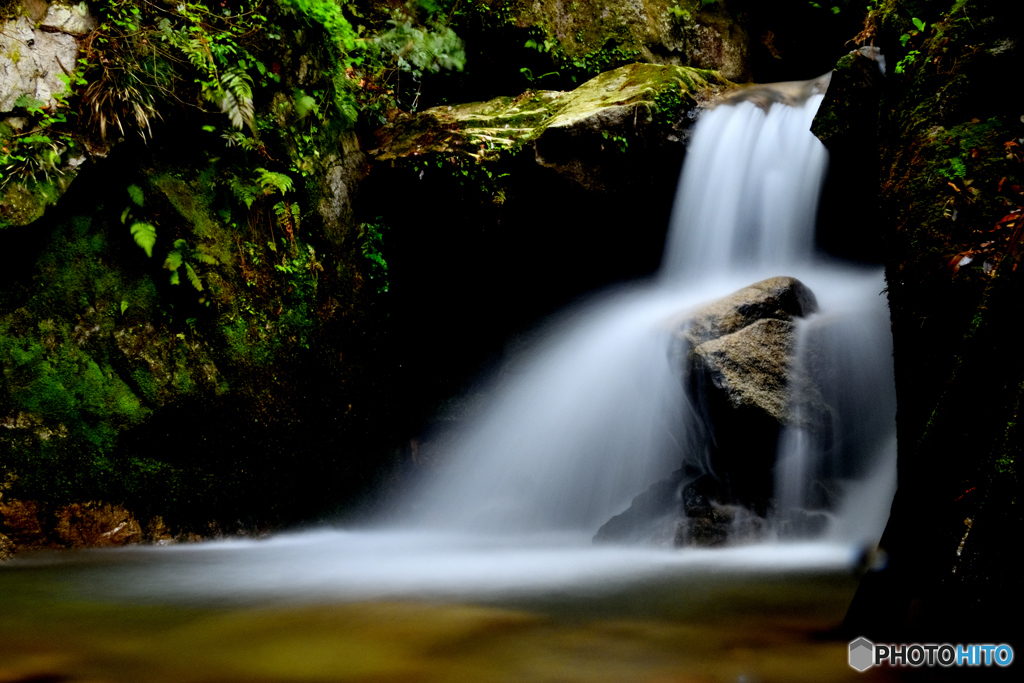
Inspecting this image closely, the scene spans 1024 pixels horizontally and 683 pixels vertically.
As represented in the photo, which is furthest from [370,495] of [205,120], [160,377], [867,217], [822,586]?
[867,217]


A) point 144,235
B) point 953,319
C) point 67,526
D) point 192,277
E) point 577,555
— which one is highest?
point 144,235

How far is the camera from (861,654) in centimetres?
228

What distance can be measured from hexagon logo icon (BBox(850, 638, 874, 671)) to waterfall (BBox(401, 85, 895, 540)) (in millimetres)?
2610

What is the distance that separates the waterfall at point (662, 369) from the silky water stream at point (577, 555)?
0.02 metres

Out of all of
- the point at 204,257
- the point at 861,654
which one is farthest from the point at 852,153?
the point at 204,257

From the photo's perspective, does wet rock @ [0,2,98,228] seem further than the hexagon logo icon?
Yes

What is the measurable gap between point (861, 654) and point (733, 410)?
2315 millimetres

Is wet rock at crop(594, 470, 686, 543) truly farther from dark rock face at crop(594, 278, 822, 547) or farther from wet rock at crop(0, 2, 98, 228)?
wet rock at crop(0, 2, 98, 228)

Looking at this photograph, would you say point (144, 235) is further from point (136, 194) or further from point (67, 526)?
point (67, 526)

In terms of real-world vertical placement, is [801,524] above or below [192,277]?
below

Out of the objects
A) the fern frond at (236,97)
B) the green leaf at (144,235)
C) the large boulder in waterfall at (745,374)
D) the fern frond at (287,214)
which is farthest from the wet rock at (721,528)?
the fern frond at (236,97)

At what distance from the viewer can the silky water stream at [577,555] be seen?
2570 mm

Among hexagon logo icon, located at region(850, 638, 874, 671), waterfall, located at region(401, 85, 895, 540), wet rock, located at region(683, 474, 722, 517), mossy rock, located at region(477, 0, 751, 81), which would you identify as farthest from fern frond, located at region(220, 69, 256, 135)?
hexagon logo icon, located at region(850, 638, 874, 671)

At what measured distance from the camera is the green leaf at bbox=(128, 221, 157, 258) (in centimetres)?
A: 475
